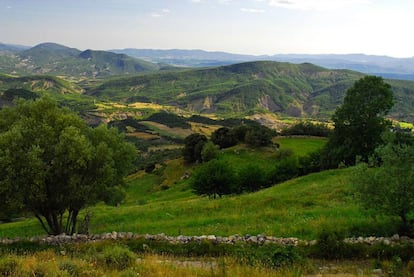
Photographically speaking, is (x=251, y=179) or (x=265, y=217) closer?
(x=265, y=217)

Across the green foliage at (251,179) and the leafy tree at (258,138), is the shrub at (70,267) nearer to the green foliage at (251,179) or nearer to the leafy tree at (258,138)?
the green foliage at (251,179)

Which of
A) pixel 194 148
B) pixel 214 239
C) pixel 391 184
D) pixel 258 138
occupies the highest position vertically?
pixel 391 184

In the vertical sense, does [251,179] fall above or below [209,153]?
above

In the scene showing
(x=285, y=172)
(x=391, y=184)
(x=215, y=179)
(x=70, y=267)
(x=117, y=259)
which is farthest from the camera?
(x=285, y=172)

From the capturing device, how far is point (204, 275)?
1223 cm

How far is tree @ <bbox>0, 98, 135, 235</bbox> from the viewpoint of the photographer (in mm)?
20328

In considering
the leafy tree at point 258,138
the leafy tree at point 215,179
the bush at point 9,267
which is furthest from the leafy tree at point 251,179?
the bush at point 9,267

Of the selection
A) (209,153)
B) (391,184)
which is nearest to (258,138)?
(209,153)

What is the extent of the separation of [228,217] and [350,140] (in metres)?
27.7

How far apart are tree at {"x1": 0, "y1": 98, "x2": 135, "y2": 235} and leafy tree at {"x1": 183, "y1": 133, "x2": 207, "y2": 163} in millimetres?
57890

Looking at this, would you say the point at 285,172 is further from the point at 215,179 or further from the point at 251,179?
the point at 215,179

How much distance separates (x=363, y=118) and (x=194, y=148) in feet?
149

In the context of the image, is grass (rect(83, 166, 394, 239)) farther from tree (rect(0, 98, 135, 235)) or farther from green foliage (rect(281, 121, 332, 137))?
green foliage (rect(281, 121, 332, 137))

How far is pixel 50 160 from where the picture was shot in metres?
21.6
